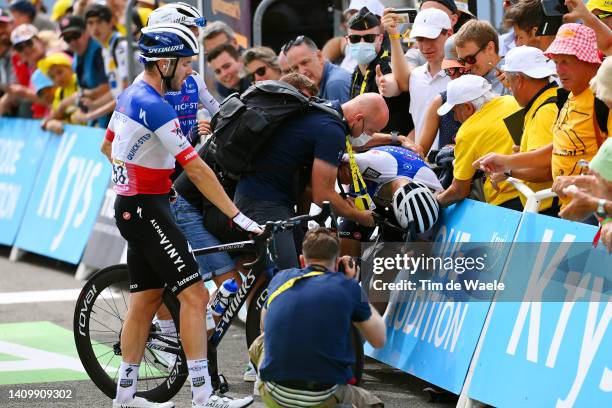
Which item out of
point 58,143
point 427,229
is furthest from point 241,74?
point 58,143

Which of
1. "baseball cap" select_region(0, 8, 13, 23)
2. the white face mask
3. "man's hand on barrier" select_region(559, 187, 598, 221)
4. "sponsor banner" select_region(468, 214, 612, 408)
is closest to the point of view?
"man's hand on barrier" select_region(559, 187, 598, 221)

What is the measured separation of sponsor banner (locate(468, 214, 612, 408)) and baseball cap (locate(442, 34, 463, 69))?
1908mm

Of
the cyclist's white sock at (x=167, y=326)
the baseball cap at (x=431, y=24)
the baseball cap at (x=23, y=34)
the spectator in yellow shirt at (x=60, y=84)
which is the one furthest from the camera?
the baseball cap at (x=23, y=34)

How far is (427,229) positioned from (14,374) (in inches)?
114

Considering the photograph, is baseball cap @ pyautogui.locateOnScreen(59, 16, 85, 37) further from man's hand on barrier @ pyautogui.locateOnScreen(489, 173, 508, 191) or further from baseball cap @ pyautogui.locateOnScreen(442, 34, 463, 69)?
man's hand on barrier @ pyautogui.locateOnScreen(489, 173, 508, 191)

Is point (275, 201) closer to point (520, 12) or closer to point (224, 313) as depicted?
point (224, 313)

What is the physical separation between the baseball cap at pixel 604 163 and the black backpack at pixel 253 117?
2081mm

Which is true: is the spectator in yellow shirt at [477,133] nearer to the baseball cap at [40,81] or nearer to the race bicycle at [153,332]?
the race bicycle at [153,332]

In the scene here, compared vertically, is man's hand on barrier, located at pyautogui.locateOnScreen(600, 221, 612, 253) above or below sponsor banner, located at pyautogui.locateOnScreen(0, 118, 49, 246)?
above

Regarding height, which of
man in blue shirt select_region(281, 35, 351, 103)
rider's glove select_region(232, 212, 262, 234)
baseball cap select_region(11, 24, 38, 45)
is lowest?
baseball cap select_region(11, 24, 38, 45)

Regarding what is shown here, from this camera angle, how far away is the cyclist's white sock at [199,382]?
21.9 feet

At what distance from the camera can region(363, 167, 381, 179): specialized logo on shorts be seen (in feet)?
24.8

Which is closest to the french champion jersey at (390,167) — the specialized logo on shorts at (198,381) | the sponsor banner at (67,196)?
the specialized logo on shorts at (198,381)

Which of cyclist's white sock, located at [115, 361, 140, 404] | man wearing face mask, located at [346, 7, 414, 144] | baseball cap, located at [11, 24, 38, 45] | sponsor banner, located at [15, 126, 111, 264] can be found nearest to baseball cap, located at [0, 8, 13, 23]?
baseball cap, located at [11, 24, 38, 45]
